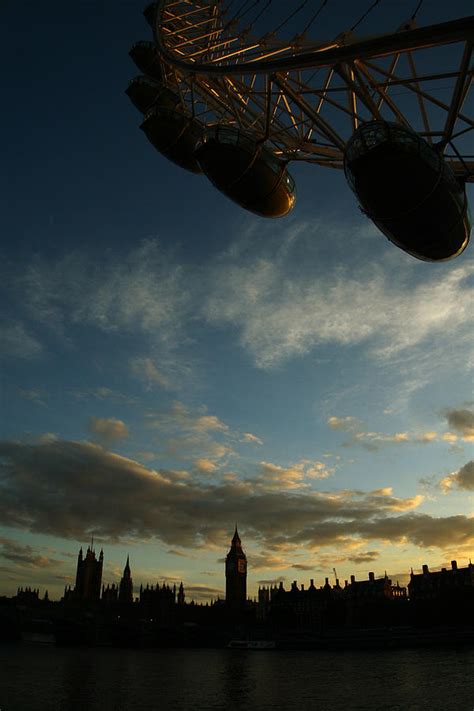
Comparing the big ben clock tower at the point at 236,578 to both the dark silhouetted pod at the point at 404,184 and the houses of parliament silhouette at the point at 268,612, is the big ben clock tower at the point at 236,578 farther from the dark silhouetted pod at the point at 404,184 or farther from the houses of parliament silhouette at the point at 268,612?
the dark silhouetted pod at the point at 404,184

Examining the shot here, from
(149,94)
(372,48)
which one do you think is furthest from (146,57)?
(372,48)

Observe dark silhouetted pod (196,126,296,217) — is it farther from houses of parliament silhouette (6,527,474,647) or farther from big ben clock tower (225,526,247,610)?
big ben clock tower (225,526,247,610)

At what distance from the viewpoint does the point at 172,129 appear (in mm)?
16906

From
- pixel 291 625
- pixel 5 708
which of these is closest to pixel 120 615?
pixel 291 625

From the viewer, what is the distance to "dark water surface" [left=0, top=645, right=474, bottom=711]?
2883 cm

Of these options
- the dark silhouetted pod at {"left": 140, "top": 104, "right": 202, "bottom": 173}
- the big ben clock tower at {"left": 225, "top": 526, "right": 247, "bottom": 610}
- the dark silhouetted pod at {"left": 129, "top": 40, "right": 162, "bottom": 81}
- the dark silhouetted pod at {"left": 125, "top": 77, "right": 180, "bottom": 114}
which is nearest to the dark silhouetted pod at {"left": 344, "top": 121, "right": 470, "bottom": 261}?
the dark silhouetted pod at {"left": 140, "top": 104, "right": 202, "bottom": 173}

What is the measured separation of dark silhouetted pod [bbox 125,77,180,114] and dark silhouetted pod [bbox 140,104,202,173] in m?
2.23

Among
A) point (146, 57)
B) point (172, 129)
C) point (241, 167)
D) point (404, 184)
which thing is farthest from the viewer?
point (146, 57)

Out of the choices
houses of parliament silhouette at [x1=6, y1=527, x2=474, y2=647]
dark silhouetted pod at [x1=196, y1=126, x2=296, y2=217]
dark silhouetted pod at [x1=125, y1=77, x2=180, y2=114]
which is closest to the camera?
dark silhouetted pod at [x1=196, y1=126, x2=296, y2=217]

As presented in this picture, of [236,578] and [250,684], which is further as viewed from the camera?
[236,578]

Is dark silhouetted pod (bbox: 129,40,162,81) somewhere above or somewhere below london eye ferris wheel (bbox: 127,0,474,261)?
above

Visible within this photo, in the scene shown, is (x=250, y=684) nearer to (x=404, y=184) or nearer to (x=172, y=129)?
(x=172, y=129)

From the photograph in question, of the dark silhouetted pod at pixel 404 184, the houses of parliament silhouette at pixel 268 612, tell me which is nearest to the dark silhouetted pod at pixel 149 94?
the dark silhouetted pod at pixel 404 184

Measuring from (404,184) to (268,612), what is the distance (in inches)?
4335
